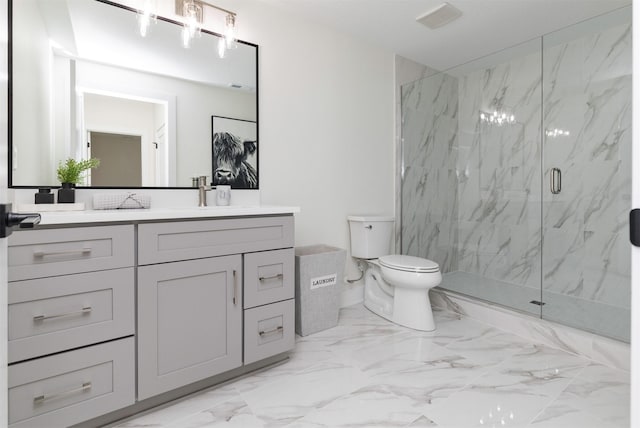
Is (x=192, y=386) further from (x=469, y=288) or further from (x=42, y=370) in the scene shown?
(x=469, y=288)

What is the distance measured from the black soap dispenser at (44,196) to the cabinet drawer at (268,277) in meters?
0.93

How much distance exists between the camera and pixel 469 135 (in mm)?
3168

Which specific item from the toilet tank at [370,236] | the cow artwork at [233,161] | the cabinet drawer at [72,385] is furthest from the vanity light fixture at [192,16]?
the cabinet drawer at [72,385]

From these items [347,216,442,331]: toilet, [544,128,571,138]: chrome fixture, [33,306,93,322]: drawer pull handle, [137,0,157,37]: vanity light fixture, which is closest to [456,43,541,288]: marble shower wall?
[544,128,571,138]: chrome fixture

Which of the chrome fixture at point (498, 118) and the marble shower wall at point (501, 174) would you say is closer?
the marble shower wall at point (501, 174)

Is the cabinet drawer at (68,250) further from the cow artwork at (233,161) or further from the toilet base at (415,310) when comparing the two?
the toilet base at (415,310)

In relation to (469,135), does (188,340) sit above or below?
below

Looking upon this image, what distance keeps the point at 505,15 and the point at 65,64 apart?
9.42 ft

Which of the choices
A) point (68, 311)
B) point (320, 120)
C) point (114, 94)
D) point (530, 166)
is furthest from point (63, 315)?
point (530, 166)

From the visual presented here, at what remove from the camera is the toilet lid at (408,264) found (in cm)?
237

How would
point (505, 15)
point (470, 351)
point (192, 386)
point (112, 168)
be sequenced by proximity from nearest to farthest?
point (192, 386), point (112, 168), point (470, 351), point (505, 15)

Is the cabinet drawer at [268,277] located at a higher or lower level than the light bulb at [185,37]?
lower

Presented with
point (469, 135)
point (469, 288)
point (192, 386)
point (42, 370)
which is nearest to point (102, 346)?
point (42, 370)

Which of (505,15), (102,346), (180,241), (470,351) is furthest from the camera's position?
(505,15)
